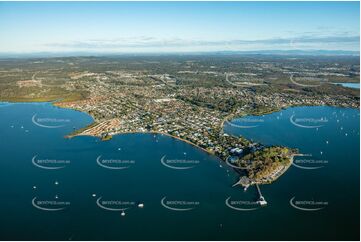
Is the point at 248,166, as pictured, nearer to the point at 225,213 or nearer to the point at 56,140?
the point at 225,213

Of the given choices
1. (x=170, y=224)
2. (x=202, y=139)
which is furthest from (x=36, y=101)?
(x=170, y=224)

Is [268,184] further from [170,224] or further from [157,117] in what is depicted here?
[157,117]

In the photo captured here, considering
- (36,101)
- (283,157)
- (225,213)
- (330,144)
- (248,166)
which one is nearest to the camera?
(225,213)

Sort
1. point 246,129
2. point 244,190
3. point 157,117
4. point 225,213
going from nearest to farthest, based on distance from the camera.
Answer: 1. point 225,213
2. point 244,190
3. point 246,129
4. point 157,117

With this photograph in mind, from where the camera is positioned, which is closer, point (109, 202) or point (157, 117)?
point (109, 202)

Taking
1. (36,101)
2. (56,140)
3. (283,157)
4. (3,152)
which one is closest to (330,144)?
(283,157)

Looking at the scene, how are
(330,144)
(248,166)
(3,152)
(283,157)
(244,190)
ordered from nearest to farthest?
(244,190), (248,166), (283,157), (3,152), (330,144)
